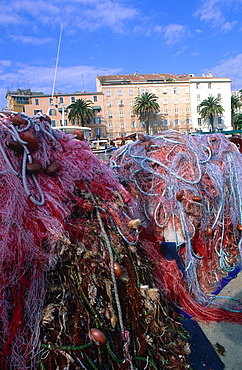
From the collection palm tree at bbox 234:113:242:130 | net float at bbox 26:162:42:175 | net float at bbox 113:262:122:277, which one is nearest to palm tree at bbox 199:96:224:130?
palm tree at bbox 234:113:242:130

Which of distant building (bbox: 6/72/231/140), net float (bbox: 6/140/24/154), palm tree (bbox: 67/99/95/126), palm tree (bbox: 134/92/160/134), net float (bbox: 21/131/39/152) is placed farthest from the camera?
distant building (bbox: 6/72/231/140)

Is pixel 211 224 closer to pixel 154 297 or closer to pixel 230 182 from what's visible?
pixel 230 182

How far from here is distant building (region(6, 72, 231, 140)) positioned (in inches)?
1781

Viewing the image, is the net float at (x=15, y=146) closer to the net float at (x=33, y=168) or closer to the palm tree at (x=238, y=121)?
the net float at (x=33, y=168)

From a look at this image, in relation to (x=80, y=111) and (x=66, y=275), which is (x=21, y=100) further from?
(x=66, y=275)

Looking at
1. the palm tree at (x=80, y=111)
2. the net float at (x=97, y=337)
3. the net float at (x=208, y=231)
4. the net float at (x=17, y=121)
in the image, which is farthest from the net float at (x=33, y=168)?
the palm tree at (x=80, y=111)

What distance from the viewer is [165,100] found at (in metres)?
48.0

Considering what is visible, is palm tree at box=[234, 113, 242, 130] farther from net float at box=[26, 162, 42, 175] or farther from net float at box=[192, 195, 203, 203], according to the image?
net float at box=[26, 162, 42, 175]

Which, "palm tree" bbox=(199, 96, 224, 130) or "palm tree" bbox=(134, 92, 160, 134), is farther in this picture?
"palm tree" bbox=(199, 96, 224, 130)

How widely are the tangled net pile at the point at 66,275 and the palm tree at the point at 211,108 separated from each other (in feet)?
158

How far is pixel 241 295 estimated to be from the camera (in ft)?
12.0

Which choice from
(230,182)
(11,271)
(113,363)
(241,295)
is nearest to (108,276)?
(113,363)

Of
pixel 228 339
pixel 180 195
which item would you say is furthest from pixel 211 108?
pixel 228 339

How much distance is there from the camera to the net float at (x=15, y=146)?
89.7 inches
